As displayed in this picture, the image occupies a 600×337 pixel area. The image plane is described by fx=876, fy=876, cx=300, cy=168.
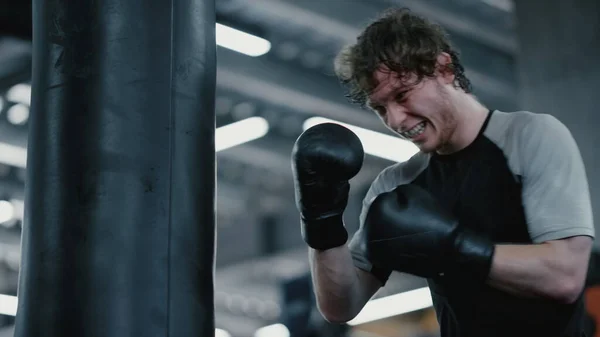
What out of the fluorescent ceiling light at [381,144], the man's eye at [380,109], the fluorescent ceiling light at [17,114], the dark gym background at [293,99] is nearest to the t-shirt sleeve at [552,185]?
the man's eye at [380,109]

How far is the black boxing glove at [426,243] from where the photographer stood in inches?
85.7

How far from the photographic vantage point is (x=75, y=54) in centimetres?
192

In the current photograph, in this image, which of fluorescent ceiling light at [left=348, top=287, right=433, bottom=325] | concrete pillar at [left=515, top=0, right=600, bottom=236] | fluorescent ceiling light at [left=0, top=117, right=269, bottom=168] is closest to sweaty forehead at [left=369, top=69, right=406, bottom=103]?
concrete pillar at [left=515, top=0, right=600, bottom=236]

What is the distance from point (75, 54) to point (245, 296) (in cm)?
1361

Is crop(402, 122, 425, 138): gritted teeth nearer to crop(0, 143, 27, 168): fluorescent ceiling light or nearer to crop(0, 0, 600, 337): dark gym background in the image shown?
crop(0, 0, 600, 337): dark gym background

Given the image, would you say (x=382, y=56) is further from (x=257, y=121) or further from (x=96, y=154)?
(x=257, y=121)

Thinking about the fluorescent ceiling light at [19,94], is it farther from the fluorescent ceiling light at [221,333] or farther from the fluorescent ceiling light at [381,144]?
the fluorescent ceiling light at [221,333]

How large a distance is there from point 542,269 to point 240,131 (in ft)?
27.9

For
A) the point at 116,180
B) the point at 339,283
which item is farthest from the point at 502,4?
the point at 116,180

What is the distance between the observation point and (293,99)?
33.5 feet

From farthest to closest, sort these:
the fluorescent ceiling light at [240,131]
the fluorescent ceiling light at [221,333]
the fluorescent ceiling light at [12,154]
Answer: the fluorescent ceiling light at [221,333]
the fluorescent ceiling light at [12,154]
the fluorescent ceiling light at [240,131]

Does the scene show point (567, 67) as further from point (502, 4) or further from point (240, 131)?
point (240, 131)

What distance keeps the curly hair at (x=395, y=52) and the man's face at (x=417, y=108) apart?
0.02 metres

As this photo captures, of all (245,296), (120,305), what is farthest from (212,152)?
(245,296)
